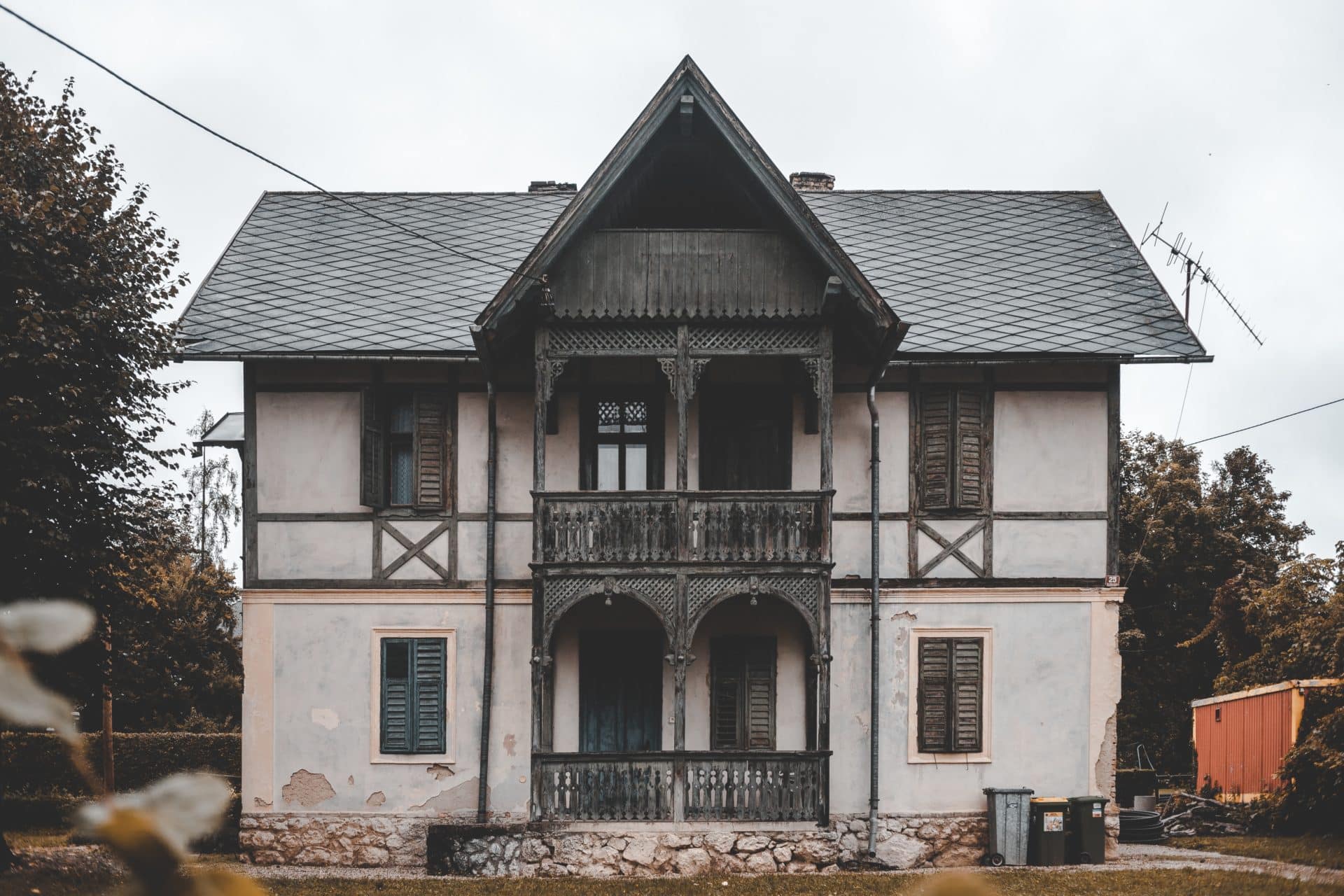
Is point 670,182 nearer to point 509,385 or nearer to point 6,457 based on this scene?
point 509,385

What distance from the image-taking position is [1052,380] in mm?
19031

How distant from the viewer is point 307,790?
1864cm

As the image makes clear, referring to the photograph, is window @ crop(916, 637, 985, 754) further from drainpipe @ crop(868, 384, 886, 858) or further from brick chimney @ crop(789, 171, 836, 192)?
brick chimney @ crop(789, 171, 836, 192)

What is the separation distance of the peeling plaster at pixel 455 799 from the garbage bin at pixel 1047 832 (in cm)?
726

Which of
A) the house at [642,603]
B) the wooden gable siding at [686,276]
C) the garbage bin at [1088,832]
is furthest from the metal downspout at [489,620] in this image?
the garbage bin at [1088,832]

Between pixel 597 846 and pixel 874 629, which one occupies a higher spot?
pixel 874 629

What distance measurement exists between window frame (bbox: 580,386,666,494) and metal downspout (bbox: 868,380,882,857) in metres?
2.85

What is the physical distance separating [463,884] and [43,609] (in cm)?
1647

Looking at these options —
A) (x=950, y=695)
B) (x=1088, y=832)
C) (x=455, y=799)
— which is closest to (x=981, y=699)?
(x=950, y=695)

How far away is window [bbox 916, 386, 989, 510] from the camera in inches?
737

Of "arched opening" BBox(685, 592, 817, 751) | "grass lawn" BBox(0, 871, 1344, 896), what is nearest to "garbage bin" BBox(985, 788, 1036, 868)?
"grass lawn" BBox(0, 871, 1344, 896)

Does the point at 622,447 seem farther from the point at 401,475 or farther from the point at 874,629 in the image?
the point at 874,629

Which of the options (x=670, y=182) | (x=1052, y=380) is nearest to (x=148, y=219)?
(x=670, y=182)

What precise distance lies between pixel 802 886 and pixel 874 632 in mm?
3904
